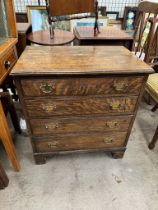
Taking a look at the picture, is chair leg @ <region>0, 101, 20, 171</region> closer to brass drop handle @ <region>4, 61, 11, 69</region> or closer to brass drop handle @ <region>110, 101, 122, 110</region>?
brass drop handle @ <region>4, 61, 11, 69</region>

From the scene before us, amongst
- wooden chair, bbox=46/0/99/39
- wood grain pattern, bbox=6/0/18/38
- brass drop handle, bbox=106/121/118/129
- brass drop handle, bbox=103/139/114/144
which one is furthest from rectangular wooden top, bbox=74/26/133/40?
brass drop handle, bbox=103/139/114/144

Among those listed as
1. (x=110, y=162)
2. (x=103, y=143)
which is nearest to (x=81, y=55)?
(x=103, y=143)

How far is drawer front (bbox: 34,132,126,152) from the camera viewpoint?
1.21 m

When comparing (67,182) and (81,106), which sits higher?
(81,106)

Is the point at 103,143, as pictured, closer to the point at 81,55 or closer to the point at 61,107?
the point at 61,107

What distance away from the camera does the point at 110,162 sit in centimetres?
140

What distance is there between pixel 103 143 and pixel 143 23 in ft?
4.09

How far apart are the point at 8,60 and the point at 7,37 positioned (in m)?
0.21

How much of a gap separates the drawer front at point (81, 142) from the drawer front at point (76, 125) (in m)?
0.07

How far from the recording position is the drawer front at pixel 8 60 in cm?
100

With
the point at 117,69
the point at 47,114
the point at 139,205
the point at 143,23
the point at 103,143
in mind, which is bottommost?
the point at 139,205

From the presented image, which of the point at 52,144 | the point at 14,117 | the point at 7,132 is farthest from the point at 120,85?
the point at 14,117

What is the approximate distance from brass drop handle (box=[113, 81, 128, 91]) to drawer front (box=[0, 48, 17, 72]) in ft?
2.22

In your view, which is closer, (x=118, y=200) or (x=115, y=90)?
(x=115, y=90)
